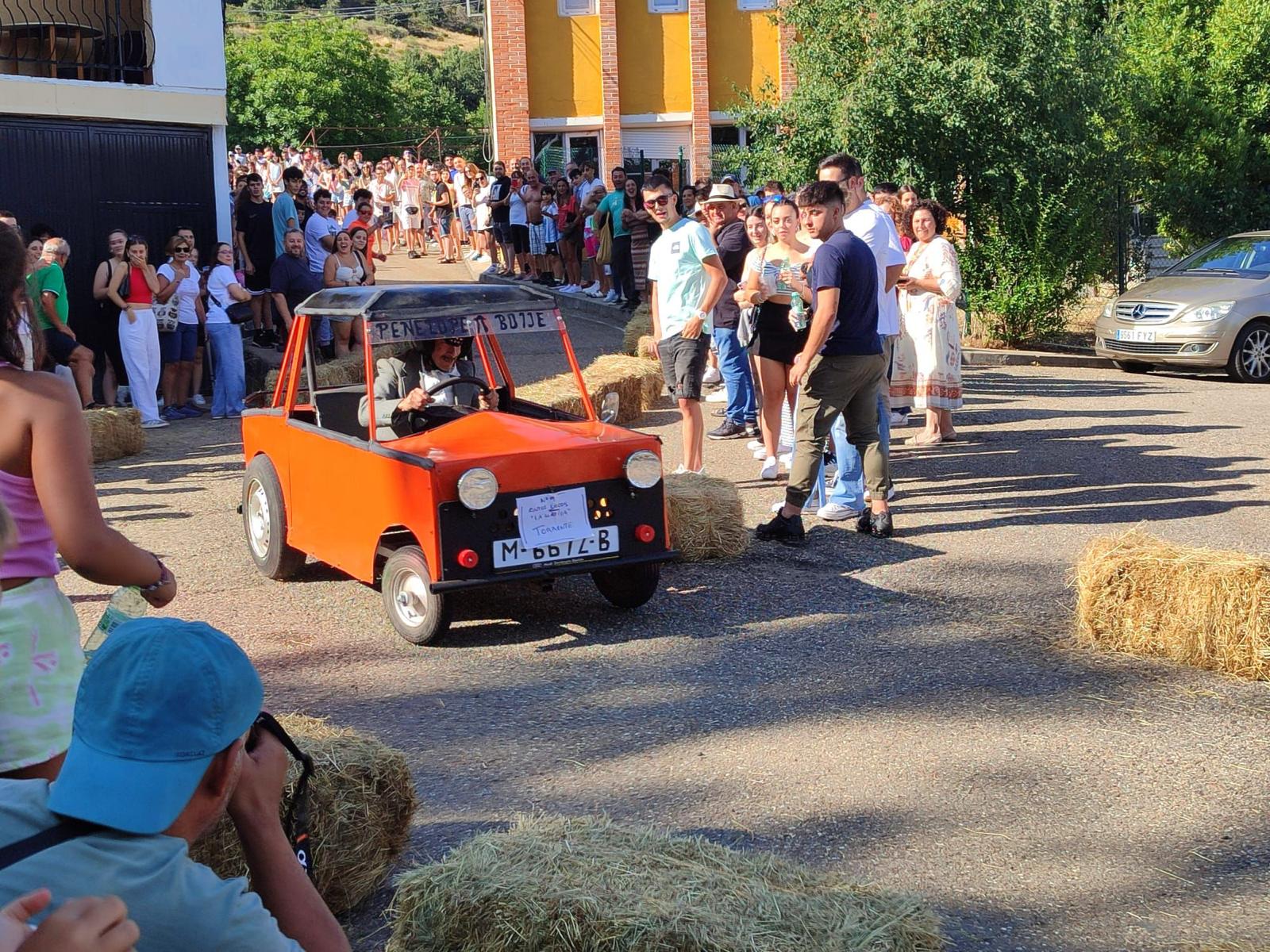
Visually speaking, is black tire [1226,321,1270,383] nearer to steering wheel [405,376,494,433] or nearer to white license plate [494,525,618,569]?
steering wheel [405,376,494,433]

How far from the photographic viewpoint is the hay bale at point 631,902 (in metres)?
3.03

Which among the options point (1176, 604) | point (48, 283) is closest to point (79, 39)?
point (48, 283)

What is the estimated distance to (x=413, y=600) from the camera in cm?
682

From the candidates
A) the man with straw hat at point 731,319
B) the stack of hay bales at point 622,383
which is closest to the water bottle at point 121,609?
the man with straw hat at point 731,319

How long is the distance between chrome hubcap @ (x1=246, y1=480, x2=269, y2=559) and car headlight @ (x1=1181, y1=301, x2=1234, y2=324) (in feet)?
40.1

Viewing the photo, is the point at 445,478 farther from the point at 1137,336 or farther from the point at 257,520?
the point at 1137,336

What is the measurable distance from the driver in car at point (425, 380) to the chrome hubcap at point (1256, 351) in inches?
464

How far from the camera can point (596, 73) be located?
3588 centimetres

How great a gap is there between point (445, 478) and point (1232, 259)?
14.4 metres

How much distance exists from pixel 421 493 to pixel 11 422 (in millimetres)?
3625

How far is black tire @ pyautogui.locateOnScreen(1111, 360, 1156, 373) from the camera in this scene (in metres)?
17.8

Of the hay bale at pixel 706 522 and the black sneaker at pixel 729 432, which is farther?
the black sneaker at pixel 729 432

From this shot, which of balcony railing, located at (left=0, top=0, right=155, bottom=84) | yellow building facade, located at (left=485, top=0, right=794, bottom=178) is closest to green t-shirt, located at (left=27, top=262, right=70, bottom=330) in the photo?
balcony railing, located at (left=0, top=0, right=155, bottom=84)

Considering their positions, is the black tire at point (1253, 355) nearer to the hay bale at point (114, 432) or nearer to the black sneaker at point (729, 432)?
the black sneaker at point (729, 432)
